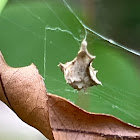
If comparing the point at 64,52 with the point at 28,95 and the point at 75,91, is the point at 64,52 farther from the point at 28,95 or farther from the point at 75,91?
the point at 28,95

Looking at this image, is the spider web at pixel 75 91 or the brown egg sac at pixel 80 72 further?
the spider web at pixel 75 91

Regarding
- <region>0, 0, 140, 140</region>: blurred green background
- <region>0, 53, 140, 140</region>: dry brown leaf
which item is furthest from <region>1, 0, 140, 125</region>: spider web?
<region>0, 53, 140, 140</region>: dry brown leaf

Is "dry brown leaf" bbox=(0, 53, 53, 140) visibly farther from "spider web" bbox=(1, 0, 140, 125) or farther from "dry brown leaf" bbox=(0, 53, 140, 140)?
"spider web" bbox=(1, 0, 140, 125)

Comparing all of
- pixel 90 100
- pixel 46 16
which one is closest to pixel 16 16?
pixel 46 16

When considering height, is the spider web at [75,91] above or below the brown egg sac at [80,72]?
below

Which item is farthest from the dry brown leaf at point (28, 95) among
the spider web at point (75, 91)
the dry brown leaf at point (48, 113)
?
the spider web at point (75, 91)

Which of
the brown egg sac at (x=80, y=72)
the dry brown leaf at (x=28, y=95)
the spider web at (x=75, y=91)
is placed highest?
the dry brown leaf at (x=28, y=95)

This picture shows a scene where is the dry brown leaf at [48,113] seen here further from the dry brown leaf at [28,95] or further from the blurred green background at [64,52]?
the blurred green background at [64,52]
